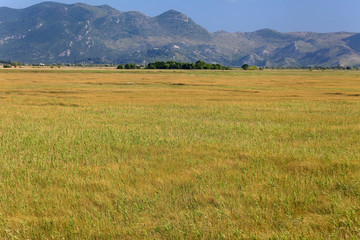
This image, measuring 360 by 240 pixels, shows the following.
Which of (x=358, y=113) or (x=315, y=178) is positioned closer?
(x=315, y=178)

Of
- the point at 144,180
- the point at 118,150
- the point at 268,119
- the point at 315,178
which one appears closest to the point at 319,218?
the point at 315,178

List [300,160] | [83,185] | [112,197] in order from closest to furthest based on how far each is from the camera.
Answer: [112,197] → [83,185] → [300,160]

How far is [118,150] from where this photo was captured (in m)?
14.6

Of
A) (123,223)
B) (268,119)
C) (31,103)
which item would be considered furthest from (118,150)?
(31,103)

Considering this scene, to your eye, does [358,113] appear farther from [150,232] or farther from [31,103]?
[31,103]

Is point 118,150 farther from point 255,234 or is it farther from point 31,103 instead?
point 31,103

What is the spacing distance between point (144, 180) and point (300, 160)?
237 inches

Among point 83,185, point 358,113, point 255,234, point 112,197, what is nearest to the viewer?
point 255,234

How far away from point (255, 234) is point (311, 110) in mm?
24774

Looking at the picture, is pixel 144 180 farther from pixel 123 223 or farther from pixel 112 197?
pixel 123 223

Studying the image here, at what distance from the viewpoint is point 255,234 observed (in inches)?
265

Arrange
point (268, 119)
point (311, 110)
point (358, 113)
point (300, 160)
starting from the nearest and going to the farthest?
Answer: point (300, 160) < point (268, 119) < point (358, 113) < point (311, 110)

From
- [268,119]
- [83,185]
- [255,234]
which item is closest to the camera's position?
[255,234]

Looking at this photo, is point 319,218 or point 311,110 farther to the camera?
point 311,110
